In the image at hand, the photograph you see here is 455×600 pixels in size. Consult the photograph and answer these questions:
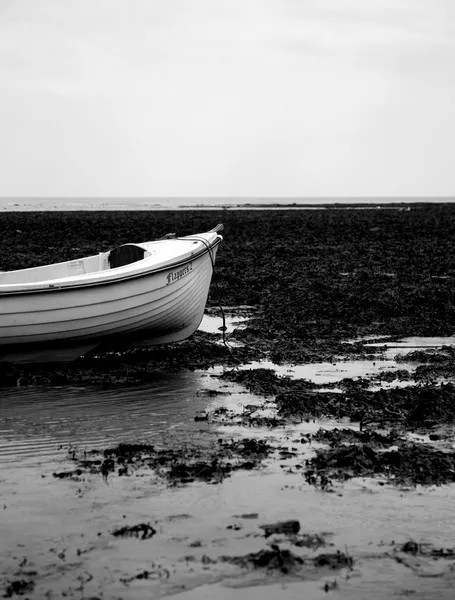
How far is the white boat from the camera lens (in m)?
9.72

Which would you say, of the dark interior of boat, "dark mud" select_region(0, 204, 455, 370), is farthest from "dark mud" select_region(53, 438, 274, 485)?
the dark interior of boat

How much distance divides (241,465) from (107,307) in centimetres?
420

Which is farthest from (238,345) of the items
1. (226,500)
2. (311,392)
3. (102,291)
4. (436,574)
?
(436,574)

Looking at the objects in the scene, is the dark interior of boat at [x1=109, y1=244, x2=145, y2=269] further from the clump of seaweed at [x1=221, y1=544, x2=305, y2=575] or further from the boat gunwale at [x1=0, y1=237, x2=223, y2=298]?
the clump of seaweed at [x1=221, y1=544, x2=305, y2=575]

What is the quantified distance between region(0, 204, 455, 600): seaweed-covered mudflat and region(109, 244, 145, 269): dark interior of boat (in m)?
1.36

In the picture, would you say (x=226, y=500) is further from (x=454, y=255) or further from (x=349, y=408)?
(x=454, y=255)

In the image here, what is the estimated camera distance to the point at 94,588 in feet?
14.2

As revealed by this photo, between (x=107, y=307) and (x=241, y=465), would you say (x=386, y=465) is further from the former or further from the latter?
(x=107, y=307)

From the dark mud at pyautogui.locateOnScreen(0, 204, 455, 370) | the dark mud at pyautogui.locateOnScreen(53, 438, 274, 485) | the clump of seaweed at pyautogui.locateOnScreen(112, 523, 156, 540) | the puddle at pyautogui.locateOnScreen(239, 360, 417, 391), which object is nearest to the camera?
the clump of seaweed at pyautogui.locateOnScreen(112, 523, 156, 540)

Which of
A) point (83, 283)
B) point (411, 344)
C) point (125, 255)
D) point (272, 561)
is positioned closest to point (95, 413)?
point (83, 283)

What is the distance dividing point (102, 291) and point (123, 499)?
465 centimetres

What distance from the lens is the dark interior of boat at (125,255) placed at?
1156 centimetres

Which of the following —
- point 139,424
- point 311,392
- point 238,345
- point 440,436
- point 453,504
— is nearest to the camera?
point 453,504

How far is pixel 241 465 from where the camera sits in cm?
623
